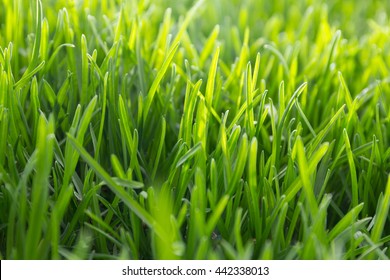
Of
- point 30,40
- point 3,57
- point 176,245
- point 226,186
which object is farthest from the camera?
point 30,40

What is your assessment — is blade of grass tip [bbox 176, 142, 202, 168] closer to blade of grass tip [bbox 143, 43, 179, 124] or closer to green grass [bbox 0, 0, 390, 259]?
green grass [bbox 0, 0, 390, 259]

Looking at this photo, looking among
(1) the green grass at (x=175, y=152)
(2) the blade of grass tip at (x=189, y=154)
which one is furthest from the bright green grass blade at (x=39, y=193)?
(2) the blade of grass tip at (x=189, y=154)

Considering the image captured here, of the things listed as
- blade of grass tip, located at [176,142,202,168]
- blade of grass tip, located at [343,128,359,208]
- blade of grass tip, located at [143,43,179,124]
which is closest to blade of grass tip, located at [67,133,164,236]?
blade of grass tip, located at [176,142,202,168]

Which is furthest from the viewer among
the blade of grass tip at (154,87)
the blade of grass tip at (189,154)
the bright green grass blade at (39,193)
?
the blade of grass tip at (154,87)

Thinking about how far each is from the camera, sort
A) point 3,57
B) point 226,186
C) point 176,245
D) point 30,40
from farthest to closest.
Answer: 1. point 30,40
2. point 3,57
3. point 226,186
4. point 176,245

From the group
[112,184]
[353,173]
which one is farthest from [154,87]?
[353,173]

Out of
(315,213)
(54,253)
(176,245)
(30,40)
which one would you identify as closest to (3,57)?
(30,40)

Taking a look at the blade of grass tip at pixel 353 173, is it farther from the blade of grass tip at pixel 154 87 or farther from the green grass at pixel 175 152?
the blade of grass tip at pixel 154 87

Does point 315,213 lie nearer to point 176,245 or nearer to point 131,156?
point 176,245

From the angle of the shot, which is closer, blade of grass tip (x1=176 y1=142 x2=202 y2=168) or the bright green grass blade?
the bright green grass blade
